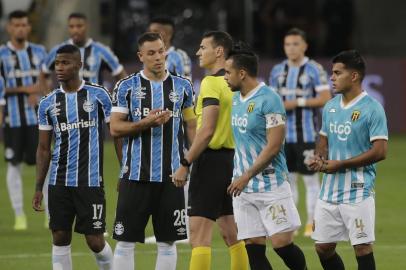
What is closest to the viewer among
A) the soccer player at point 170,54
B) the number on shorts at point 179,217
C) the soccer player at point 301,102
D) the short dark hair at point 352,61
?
the short dark hair at point 352,61

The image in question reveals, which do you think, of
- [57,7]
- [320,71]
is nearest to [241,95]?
[320,71]

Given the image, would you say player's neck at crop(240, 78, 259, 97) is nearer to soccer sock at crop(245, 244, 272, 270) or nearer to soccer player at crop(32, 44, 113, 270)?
soccer sock at crop(245, 244, 272, 270)

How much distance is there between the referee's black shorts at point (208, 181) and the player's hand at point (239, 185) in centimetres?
81

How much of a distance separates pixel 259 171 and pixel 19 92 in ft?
21.1

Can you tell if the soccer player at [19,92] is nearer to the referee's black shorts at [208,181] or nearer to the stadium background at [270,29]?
the stadium background at [270,29]

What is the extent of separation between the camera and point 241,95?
1052 centimetres

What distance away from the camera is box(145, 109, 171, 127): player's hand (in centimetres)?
1050

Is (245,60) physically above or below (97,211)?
above

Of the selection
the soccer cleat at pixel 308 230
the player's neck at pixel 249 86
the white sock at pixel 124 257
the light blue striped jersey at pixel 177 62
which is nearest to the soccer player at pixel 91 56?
the light blue striped jersey at pixel 177 62

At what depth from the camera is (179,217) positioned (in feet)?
35.5

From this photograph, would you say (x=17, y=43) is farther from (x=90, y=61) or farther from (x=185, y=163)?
(x=185, y=163)

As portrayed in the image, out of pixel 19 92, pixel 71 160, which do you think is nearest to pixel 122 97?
pixel 71 160

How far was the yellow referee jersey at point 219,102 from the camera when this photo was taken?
35.3ft

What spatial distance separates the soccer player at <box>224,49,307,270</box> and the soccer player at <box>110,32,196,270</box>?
58 cm
